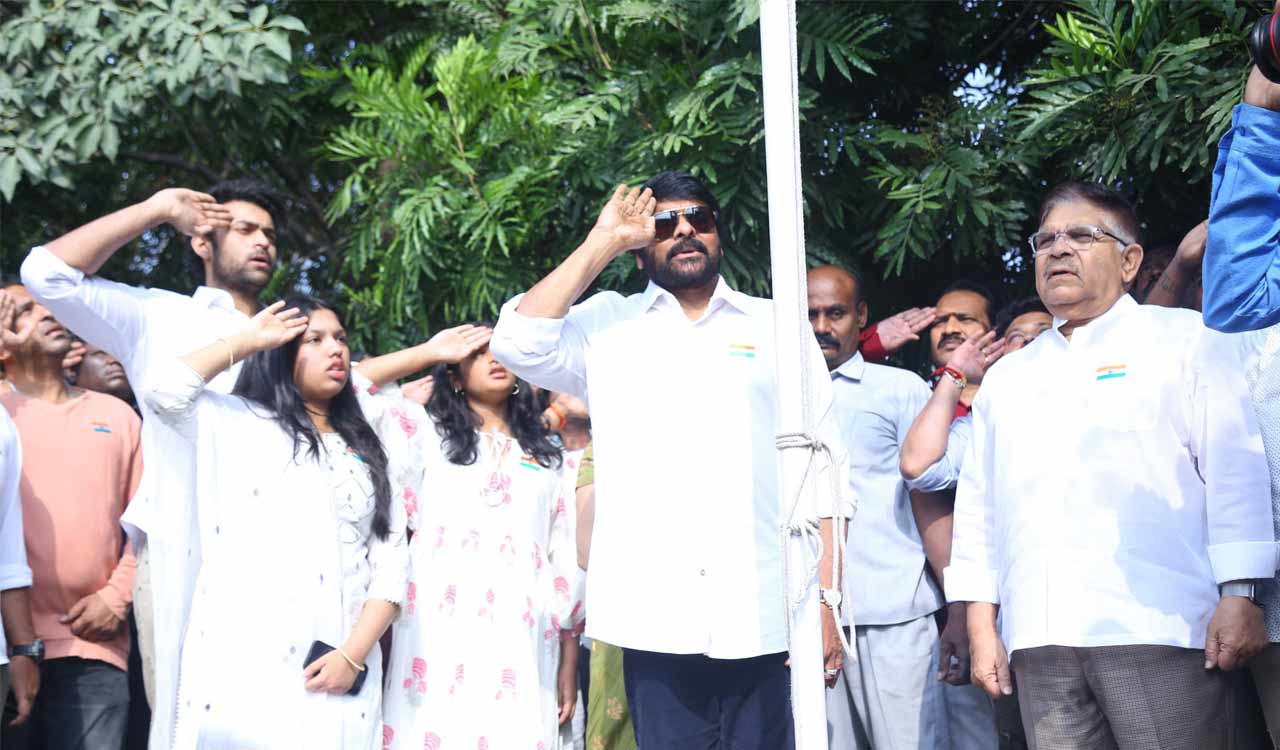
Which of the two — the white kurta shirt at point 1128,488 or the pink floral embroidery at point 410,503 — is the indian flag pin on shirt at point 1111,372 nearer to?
the white kurta shirt at point 1128,488

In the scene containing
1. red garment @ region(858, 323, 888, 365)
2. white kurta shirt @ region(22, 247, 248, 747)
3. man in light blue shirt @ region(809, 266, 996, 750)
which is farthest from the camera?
red garment @ region(858, 323, 888, 365)

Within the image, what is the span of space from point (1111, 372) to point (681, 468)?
1.05 m

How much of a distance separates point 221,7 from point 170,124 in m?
1.52

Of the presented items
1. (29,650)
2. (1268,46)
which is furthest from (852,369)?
(29,650)

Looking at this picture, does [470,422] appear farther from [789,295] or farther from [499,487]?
[789,295]

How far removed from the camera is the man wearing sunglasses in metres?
3.57

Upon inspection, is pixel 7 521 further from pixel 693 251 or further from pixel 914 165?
pixel 914 165

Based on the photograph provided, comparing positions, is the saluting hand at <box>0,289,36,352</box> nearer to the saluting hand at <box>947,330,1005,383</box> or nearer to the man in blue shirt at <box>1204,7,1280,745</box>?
the saluting hand at <box>947,330,1005,383</box>

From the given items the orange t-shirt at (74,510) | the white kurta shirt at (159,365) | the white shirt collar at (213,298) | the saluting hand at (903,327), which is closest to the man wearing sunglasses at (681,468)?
the saluting hand at (903,327)

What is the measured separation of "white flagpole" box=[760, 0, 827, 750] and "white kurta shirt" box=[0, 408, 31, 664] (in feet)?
7.78

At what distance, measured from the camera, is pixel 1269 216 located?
2.76 m

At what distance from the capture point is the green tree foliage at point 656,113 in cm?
466

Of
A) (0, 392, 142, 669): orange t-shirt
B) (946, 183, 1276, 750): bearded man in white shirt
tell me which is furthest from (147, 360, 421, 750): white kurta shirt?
(946, 183, 1276, 750): bearded man in white shirt

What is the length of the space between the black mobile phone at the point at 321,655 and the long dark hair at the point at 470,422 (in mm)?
808
